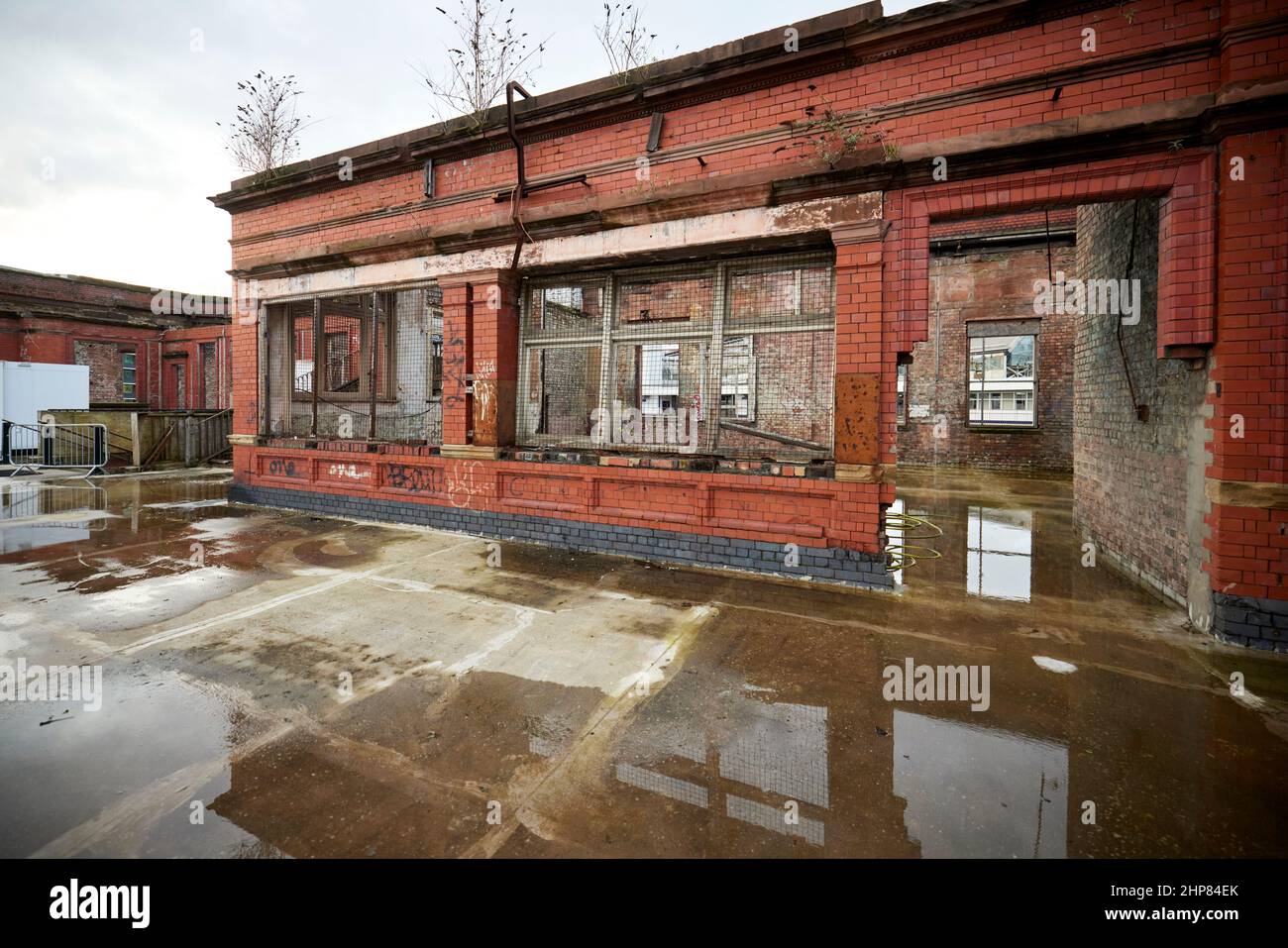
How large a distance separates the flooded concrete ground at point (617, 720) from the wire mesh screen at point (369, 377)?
12.5ft

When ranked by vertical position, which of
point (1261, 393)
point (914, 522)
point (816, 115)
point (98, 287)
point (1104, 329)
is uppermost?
point (98, 287)

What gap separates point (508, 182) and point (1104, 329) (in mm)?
7306

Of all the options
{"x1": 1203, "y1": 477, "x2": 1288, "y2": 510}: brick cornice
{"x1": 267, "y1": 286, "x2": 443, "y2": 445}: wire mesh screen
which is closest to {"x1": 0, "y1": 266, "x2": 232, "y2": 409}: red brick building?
{"x1": 267, "y1": 286, "x2": 443, "y2": 445}: wire mesh screen

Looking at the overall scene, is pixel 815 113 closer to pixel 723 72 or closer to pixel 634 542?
pixel 723 72

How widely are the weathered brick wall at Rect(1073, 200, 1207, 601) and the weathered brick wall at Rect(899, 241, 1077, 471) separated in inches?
284

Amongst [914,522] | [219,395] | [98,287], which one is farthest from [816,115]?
[98,287]

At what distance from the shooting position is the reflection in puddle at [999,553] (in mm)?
5355

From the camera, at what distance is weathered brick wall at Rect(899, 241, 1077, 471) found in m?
14.3

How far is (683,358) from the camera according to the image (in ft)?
23.5

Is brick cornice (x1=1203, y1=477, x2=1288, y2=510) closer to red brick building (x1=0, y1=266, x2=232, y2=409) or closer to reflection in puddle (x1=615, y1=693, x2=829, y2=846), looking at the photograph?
reflection in puddle (x1=615, y1=693, x2=829, y2=846)

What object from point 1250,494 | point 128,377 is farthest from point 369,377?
point 128,377

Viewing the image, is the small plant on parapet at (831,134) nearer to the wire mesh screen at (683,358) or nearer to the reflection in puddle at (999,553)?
the wire mesh screen at (683,358)
